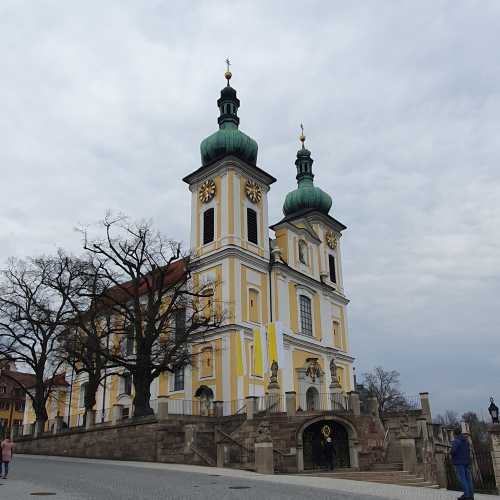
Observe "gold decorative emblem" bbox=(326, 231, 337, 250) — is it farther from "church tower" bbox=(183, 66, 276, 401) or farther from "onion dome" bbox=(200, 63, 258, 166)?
"onion dome" bbox=(200, 63, 258, 166)

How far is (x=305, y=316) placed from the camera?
129ft

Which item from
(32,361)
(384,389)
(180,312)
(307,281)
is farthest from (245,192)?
(384,389)

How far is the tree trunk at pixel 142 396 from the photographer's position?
2691 cm

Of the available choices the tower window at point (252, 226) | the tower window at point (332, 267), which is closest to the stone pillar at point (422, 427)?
the tower window at point (252, 226)

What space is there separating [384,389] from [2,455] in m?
58.0

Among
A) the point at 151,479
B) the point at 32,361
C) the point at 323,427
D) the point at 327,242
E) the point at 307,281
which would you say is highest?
the point at 327,242

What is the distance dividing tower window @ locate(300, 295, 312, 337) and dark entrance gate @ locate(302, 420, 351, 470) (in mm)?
13474

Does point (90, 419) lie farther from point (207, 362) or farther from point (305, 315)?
point (305, 315)

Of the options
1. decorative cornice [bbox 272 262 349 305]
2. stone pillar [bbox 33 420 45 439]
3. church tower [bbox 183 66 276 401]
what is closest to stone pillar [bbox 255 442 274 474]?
church tower [bbox 183 66 276 401]

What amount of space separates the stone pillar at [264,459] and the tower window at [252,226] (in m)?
19.6

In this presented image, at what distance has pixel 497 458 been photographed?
51.5 ft

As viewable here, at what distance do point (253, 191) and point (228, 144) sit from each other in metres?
3.49

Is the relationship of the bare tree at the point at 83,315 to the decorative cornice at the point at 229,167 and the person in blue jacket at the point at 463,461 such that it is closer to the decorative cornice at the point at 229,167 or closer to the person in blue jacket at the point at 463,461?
the decorative cornice at the point at 229,167

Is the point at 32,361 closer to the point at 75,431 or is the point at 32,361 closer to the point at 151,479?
the point at 75,431
